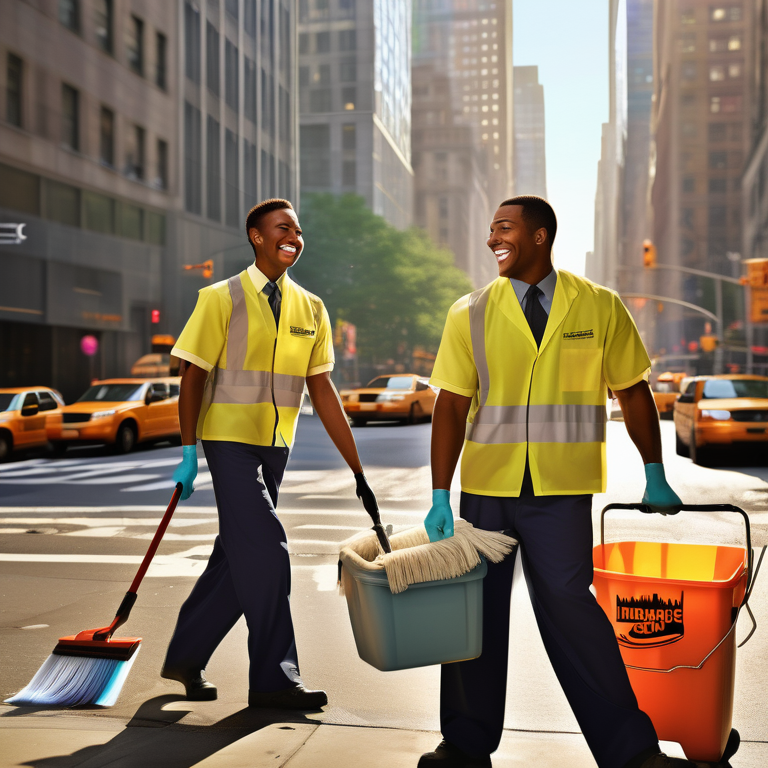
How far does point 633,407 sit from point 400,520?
7.00 m

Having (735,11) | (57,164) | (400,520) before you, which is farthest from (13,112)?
(735,11)

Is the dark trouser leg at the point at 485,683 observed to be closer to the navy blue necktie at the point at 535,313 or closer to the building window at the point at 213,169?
the navy blue necktie at the point at 535,313

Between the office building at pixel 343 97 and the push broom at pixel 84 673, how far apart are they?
9677 cm

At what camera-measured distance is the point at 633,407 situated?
328 centimetres

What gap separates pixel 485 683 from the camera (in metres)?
3.17

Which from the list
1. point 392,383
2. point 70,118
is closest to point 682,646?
point 392,383

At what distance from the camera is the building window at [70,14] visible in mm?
33156

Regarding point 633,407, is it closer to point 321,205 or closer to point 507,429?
point 507,429

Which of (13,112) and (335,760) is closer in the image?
(335,760)

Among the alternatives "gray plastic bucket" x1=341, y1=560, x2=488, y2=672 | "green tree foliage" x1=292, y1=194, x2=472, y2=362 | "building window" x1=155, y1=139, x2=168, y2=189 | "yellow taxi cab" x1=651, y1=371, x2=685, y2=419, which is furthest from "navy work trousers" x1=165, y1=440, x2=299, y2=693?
"green tree foliage" x1=292, y1=194, x2=472, y2=362

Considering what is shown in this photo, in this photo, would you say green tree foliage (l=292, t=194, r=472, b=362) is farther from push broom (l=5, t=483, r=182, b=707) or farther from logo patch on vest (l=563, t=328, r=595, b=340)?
logo patch on vest (l=563, t=328, r=595, b=340)

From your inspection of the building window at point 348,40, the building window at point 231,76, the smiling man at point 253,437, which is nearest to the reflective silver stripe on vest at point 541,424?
the smiling man at point 253,437

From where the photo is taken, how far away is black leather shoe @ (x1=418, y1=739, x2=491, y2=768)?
10.2 feet

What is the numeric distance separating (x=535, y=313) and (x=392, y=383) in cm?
2555
